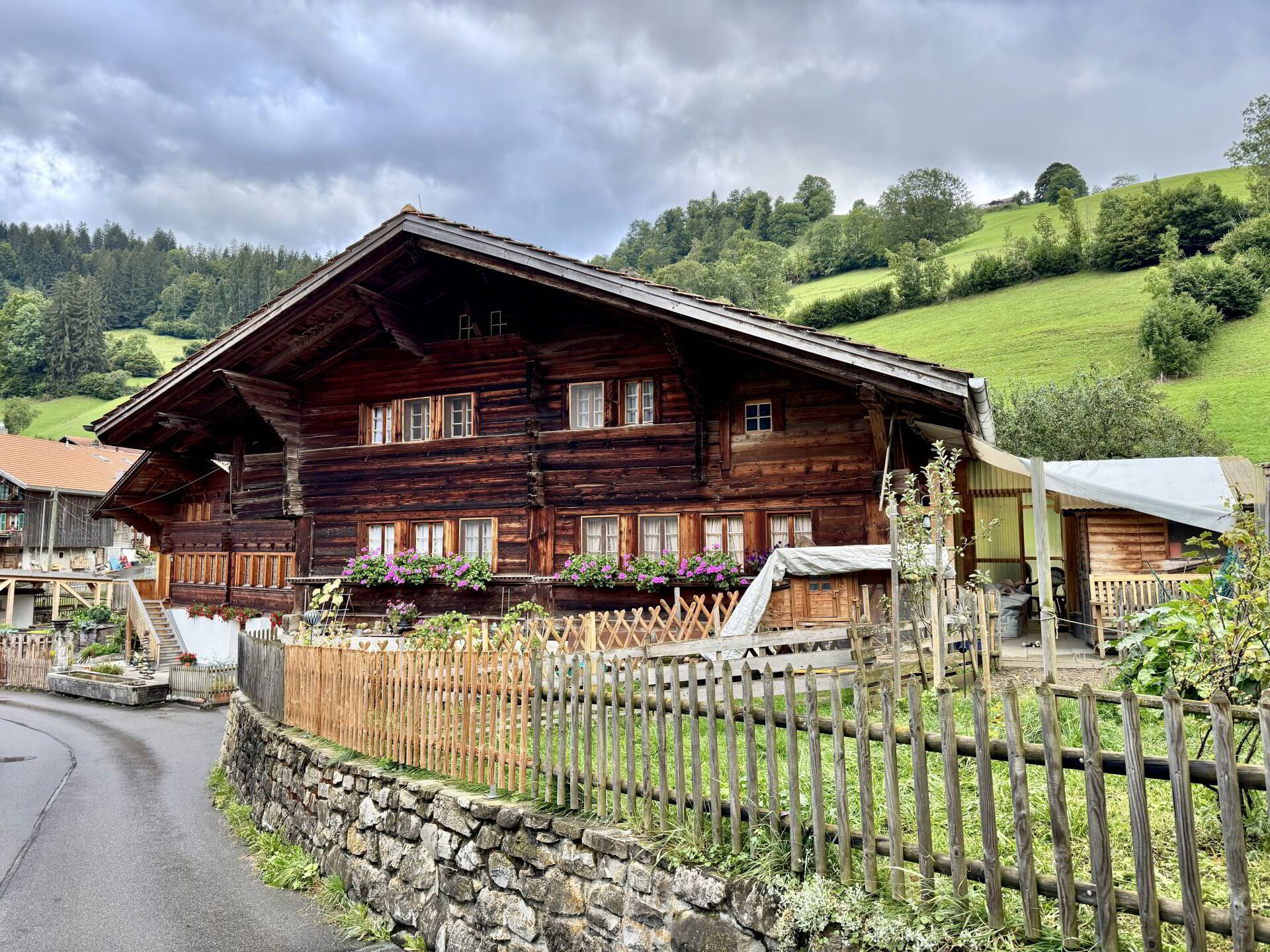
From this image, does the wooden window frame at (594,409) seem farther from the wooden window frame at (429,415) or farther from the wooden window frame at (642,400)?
the wooden window frame at (429,415)

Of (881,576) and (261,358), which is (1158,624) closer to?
(881,576)

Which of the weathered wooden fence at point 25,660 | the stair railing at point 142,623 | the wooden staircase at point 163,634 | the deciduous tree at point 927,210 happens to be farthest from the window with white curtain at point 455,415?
the deciduous tree at point 927,210

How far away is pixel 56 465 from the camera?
53281 millimetres

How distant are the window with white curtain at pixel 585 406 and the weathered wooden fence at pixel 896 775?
9.09 metres

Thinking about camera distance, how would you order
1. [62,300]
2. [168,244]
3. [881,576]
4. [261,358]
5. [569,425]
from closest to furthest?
1. [881,576]
2. [569,425]
3. [261,358]
4. [62,300]
5. [168,244]

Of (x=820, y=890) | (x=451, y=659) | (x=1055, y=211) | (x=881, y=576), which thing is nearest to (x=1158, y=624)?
(x=820, y=890)

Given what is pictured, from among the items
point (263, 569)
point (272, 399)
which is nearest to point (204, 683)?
point (263, 569)

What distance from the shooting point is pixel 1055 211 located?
3526 inches

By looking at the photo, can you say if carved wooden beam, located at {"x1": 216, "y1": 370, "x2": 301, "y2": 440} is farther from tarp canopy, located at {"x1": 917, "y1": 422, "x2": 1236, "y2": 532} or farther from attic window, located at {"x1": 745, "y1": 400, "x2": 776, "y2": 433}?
tarp canopy, located at {"x1": 917, "y1": 422, "x2": 1236, "y2": 532}

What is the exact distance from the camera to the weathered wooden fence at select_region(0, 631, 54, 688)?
2998cm

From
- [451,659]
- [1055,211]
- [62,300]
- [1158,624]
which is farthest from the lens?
[62,300]

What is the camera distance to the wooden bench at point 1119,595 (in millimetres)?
14414

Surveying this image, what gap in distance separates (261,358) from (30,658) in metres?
19.7

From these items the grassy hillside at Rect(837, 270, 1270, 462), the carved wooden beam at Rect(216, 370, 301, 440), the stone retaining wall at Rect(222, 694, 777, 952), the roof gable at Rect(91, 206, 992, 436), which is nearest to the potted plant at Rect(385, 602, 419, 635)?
the carved wooden beam at Rect(216, 370, 301, 440)
